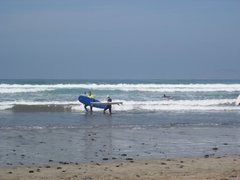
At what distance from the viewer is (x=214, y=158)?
10.6 m

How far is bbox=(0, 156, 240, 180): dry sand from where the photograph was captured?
27.5 ft

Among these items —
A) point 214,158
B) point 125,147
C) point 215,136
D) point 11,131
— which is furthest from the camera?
point 11,131

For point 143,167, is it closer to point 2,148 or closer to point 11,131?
point 2,148

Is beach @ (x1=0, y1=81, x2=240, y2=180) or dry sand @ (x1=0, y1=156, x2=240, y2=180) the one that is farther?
beach @ (x1=0, y1=81, x2=240, y2=180)

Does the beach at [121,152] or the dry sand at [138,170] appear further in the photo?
the beach at [121,152]

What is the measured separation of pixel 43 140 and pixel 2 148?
6.16 ft

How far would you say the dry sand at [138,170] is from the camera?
8.38 m

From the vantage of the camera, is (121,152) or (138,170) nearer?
(138,170)

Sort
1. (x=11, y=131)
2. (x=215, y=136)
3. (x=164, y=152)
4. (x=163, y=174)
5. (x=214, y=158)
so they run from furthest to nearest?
(x=11, y=131) < (x=215, y=136) < (x=164, y=152) < (x=214, y=158) < (x=163, y=174)

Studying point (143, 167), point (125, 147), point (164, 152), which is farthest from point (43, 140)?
point (143, 167)

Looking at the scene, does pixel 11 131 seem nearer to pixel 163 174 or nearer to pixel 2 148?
pixel 2 148

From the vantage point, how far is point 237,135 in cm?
1544

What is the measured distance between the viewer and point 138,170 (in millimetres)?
9102

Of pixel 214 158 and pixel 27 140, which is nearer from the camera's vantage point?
pixel 214 158
